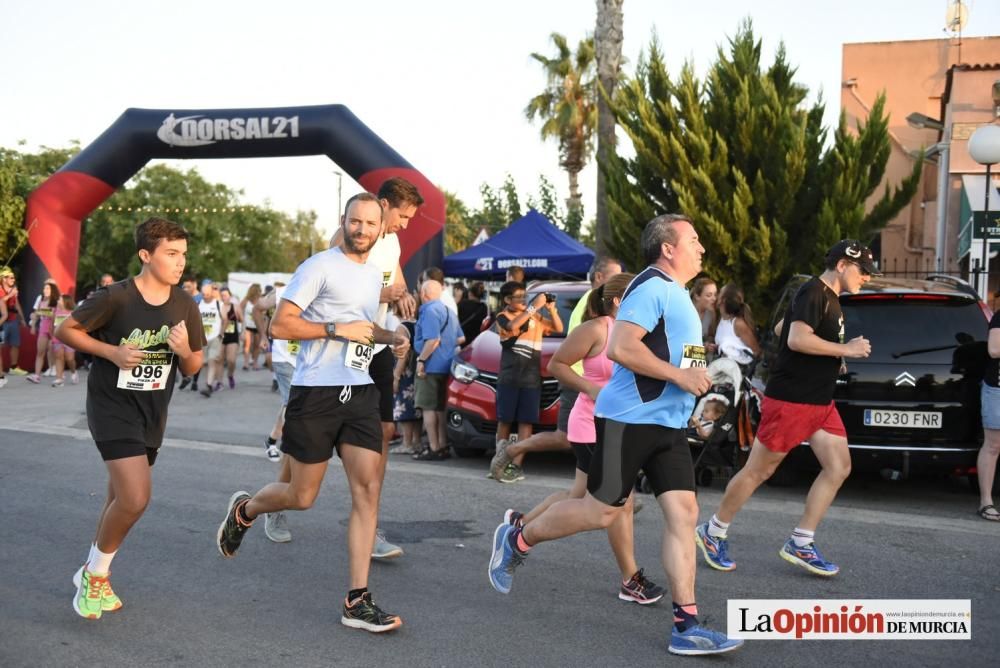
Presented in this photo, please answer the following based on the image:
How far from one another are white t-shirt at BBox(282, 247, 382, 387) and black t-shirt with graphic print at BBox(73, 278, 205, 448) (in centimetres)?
65

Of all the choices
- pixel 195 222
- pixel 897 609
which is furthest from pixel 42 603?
pixel 195 222

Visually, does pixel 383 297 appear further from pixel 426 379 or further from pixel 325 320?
pixel 426 379

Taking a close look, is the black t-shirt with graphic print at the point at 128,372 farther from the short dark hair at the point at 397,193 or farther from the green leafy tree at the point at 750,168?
the green leafy tree at the point at 750,168

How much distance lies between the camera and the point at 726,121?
13.2 m

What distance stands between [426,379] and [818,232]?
5790 millimetres

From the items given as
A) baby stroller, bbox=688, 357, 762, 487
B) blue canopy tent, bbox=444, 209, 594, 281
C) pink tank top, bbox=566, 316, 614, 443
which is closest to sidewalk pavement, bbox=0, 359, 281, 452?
blue canopy tent, bbox=444, 209, 594, 281

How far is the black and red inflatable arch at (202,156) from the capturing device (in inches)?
685

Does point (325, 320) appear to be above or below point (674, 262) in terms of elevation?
below

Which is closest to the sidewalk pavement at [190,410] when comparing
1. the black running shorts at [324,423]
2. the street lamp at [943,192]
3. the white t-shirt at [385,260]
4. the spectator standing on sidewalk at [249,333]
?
the spectator standing on sidewalk at [249,333]

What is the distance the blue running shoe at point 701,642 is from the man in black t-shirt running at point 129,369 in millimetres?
2501

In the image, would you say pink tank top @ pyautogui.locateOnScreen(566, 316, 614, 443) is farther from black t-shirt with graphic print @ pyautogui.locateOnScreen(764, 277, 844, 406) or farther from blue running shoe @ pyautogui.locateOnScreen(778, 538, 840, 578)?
blue running shoe @ pyautogui.locateOnScreen(778, 538, 840, 578)

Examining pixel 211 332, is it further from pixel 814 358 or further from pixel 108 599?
pixel 814 358

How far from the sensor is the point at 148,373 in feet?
15.2

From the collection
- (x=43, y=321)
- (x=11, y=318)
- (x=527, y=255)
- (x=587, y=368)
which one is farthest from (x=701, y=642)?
(x=11, y=318)
